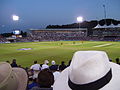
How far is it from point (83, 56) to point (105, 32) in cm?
9733

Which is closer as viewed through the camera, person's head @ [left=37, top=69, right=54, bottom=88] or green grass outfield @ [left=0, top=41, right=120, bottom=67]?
person's head @ [left=37, top=69, right=54, bottom=88]

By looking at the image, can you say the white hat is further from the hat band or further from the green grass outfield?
the green grass outfield

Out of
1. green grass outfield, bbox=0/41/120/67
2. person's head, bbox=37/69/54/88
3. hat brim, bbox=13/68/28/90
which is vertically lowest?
green grass outfield, bbox=0/41/120/67

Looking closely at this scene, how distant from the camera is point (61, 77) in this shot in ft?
6.60

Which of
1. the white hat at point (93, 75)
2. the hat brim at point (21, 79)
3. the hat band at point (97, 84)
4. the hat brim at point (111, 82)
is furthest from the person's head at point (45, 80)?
the hat band at point (97, 84)

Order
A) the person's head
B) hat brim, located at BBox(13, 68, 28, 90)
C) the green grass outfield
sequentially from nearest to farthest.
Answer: hat brim, located at BBox(13, 68, 28, 90)
the person's head
the green grass outfield

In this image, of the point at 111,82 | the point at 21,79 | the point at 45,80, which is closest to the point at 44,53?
the point at 45,80

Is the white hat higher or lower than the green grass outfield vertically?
higher

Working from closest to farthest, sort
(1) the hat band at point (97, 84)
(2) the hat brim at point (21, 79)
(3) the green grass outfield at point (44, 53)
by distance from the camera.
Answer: (1) the hat band at point (97, 84)
(2) the hat brim at point (21, 79)
(3) the green grass outfield at point (44, 53)

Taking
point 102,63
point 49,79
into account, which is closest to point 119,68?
point 102,63

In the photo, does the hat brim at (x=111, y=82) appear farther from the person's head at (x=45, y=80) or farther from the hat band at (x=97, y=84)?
the person's head at (x=45, y=80)

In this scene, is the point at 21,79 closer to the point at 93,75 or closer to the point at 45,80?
the point at 45,80

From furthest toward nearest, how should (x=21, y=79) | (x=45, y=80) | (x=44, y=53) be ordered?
1. (x=44, y=53)
2. (x=45, y=80)
3. (x=21, y=79)

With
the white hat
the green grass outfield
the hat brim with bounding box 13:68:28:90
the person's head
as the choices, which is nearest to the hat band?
the white hat
